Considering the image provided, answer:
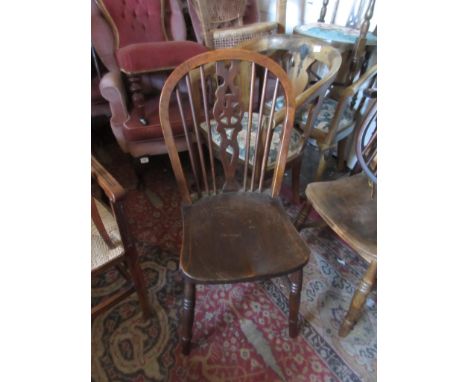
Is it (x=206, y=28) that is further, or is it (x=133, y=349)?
(x=206, y=28)

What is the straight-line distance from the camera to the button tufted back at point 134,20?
5.79 feet

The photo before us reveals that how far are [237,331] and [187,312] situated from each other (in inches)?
11.9

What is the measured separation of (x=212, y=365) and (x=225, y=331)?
13 centimetres

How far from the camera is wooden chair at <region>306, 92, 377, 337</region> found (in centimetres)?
93

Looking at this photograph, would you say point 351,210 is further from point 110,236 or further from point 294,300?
point 110,236

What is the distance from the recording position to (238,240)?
921 mm

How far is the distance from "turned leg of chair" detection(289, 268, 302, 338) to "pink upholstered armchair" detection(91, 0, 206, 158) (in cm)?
103

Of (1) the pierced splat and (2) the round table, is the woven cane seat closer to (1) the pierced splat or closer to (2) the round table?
(1) the pierced splat

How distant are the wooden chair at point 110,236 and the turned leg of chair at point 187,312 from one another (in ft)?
0.67

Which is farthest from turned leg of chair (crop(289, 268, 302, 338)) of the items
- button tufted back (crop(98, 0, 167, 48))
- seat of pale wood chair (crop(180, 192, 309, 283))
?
button tufted back (crop(98, 0, 167, 48))
